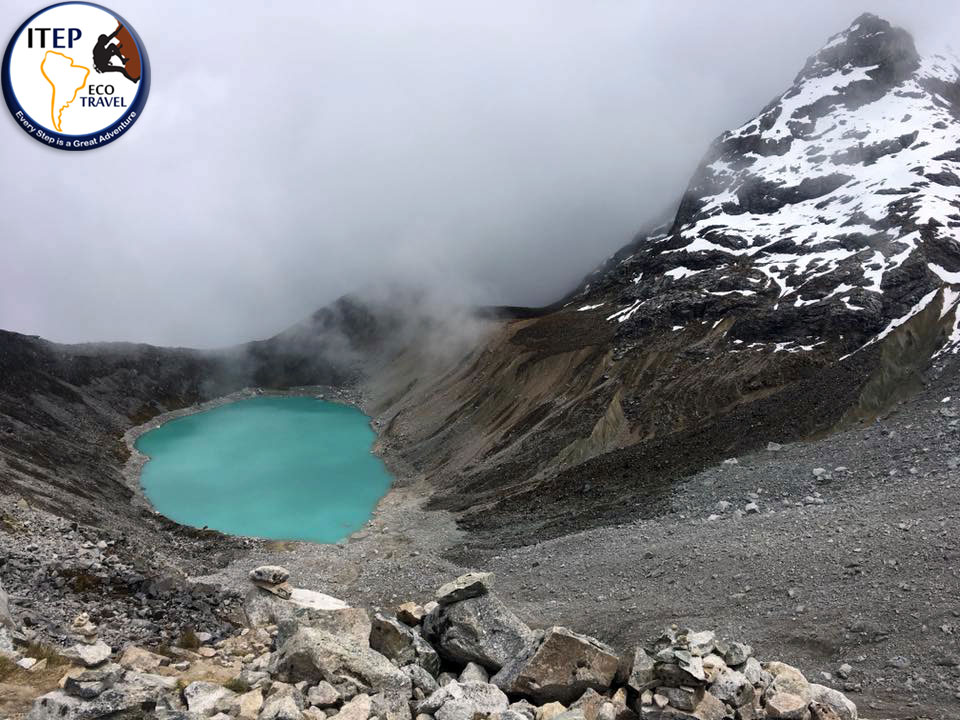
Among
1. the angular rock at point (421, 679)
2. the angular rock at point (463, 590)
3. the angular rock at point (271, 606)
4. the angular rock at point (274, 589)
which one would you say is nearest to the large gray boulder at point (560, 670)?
the angular rock at point (421, 679)

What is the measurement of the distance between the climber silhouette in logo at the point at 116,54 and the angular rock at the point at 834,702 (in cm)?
3343

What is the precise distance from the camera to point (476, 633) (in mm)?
16438

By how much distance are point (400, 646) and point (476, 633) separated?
6.62ft

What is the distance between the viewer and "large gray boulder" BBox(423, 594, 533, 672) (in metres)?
16.1

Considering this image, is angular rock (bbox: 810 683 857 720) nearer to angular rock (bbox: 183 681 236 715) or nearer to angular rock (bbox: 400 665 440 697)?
angular rock (bbox: 400 665 440 697)

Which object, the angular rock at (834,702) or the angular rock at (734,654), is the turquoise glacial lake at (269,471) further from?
the angular rock at (834,702)

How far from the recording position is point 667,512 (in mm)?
36656

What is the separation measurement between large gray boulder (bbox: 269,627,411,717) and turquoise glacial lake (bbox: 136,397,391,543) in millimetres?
41130

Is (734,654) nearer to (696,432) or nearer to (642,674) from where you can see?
(642,674)

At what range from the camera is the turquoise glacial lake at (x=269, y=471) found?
59.2 metres

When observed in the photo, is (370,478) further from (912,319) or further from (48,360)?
(48,360)

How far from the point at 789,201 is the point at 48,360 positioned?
114m

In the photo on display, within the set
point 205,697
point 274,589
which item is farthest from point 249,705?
point 274,589

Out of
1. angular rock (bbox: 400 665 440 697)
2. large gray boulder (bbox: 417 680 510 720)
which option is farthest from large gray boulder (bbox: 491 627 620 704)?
angular rock (bbox: 400 665 440 697)
